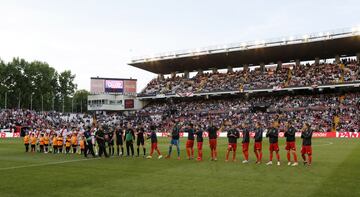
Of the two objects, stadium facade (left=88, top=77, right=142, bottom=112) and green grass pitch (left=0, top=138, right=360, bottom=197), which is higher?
stadium facade (left=88, top=77, right=142, bottom=112)

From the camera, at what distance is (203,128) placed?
189 ft

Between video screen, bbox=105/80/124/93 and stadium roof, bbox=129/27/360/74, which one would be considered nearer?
stadium roof, bbox=129/27/360/74

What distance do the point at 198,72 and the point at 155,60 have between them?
10267 mm

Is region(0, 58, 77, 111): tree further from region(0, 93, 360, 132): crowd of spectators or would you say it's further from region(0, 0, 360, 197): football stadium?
region(0, 93, 360, 132): crowd of spectators

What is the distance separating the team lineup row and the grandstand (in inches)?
1362

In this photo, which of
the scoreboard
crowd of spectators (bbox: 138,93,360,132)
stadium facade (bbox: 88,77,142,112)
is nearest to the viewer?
crowd of spectators (bbox: 138,93,360,132)

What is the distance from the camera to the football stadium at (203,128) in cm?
1298

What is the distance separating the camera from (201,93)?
69.2 metres

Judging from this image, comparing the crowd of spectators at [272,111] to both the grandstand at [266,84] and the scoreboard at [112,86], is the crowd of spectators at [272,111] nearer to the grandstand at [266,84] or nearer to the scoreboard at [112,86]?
the grandstand at [266,84]

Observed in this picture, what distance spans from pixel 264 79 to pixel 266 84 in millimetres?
1957

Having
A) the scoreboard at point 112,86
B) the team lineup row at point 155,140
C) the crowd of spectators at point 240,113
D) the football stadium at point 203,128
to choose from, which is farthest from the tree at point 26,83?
the team lineup row at point 155,140

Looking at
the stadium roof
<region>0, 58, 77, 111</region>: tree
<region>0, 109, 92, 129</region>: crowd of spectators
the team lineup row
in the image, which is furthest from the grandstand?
<region>0, 58, 77, 111</region>: tree

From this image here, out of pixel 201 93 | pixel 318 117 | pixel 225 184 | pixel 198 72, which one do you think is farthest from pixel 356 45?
pixel 225 184

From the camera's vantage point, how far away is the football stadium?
13.0 meters
